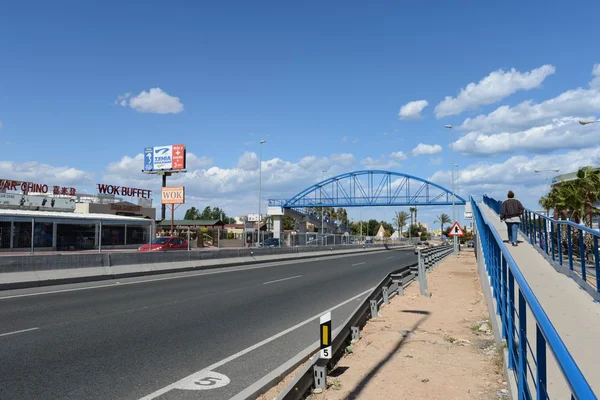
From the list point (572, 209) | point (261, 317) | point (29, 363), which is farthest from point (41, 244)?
point (572, 209)

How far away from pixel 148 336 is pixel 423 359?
15.7 feet

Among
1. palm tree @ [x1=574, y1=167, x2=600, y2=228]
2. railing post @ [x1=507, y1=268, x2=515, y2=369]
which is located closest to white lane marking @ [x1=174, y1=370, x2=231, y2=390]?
railing post @ [x1=507, y1=268, x2=515, y2=369]

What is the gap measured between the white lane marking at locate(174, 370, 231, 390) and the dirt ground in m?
0.73

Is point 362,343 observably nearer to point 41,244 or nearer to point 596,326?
point 596,326

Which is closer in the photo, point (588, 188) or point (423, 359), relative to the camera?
point (423, 359)

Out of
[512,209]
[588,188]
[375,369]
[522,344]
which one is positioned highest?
[588,188]

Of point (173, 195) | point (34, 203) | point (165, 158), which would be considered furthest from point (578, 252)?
point (165, 158)

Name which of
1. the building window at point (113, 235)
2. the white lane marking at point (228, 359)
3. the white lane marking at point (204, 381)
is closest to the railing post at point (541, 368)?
the white lane marking at point (204, 381)

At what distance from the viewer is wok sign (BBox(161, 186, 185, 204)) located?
40856 millimetres

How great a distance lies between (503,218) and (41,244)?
2396 cm

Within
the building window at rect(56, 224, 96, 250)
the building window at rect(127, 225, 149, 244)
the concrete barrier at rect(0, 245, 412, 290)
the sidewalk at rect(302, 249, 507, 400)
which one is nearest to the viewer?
the sidewalk at rect(302, 249, 507, 400)

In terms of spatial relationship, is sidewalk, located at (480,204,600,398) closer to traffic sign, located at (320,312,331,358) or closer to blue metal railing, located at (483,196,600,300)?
blue metal railing, located at (483,196,600,300)

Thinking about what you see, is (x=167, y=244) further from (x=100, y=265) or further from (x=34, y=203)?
(x=34, y=203)

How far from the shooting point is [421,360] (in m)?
7.64
